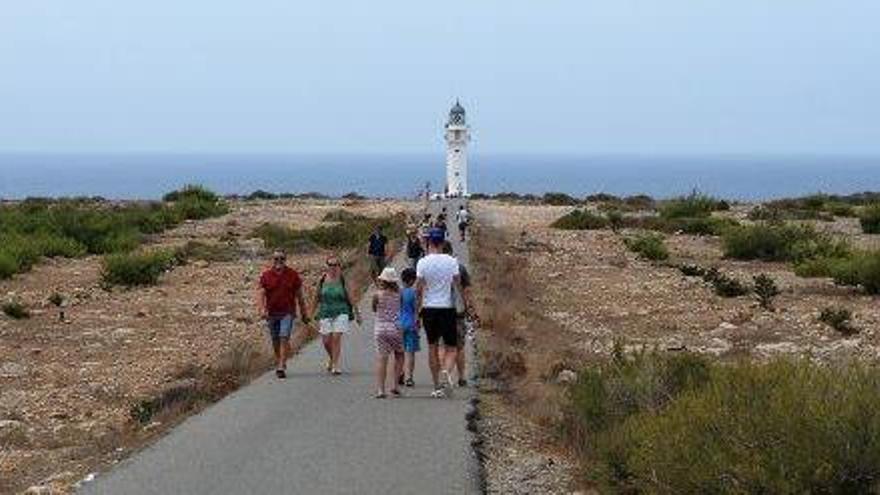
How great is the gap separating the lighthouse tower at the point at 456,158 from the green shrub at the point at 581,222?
24.4m

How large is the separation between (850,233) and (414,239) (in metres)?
33.4

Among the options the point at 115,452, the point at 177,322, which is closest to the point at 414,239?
the point at 177,322

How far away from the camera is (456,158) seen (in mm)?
85562

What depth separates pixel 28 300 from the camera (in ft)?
97.3

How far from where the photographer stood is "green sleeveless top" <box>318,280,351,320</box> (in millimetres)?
16344

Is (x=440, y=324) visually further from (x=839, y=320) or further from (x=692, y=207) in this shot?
(x=692, y=207)

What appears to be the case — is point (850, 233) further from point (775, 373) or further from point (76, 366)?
point (775, 373)

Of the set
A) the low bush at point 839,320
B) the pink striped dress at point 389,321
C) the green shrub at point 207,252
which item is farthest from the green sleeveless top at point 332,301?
the green shrub at point 207,252

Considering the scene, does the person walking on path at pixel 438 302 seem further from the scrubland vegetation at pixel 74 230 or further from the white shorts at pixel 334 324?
the scrubland vegetation at pixel 74 230

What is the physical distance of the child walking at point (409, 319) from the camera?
15.1 metres

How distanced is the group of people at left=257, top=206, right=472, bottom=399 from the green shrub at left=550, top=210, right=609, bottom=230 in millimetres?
41543

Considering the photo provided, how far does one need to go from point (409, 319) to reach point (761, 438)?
6731 millimetres

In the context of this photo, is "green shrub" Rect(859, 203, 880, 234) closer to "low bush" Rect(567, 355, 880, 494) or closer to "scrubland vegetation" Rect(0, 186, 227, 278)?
"scrubland vegetation" Rect(0, 186, 227, 278)

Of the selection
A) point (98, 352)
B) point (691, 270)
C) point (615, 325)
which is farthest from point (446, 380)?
point (691, 270)
